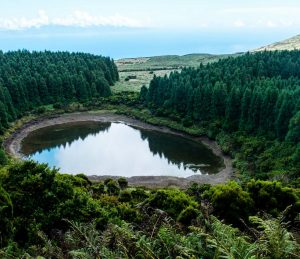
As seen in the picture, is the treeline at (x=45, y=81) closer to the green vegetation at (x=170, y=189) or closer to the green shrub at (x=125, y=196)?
the green vegetation at (x=170, y=189)

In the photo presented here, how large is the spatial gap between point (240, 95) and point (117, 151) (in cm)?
3077

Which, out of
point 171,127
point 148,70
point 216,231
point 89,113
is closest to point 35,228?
point 216,231

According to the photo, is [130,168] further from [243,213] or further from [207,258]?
[207,258]

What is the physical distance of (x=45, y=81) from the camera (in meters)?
128

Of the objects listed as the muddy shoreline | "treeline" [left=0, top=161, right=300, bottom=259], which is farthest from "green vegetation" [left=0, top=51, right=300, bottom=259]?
the muddy shoreline

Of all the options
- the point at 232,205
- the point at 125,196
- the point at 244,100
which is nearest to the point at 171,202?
the point at 232,205

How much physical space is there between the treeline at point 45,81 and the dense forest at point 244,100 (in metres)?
21.9

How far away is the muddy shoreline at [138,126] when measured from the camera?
69.8m

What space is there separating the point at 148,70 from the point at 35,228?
176 metres

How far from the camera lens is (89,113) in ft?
404

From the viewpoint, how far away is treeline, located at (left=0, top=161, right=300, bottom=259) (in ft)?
42.7

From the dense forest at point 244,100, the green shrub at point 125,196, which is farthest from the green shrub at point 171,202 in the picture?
the dense forest at point 244,100

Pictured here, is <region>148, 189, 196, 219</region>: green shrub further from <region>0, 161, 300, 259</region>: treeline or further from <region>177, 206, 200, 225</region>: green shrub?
<region>177, 206, 200, 225</region>: green shrub

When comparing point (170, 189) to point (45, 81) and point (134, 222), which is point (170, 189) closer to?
point (134, 222)
